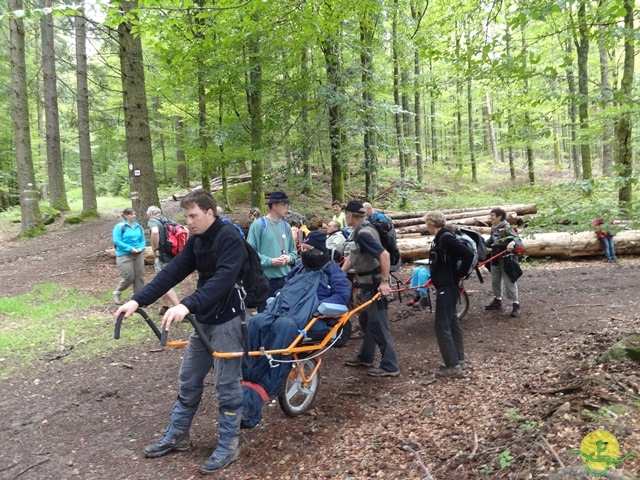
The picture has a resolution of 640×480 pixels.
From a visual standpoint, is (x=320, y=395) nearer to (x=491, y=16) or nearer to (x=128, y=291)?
(x=491, y=16)

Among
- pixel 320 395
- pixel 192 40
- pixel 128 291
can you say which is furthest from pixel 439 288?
pixel 128 291

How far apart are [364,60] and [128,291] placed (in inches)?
423

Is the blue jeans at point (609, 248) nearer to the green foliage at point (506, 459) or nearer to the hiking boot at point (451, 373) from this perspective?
the hiking boot at point (451, 373)

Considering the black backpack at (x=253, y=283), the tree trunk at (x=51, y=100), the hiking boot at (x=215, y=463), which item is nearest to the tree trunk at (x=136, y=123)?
the black backpack at (x=253, y=283)

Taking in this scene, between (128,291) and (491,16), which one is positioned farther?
(128,291)

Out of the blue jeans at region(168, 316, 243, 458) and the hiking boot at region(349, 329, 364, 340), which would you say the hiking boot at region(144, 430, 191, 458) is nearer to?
the blue jeans at region(168, 316, 243, 458)

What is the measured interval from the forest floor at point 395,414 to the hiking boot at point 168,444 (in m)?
0.08

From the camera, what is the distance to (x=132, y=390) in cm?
532

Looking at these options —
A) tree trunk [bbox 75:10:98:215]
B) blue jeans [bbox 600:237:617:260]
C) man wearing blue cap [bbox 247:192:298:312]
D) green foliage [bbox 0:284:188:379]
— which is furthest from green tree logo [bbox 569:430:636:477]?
tree trunk [bbox 75:10:98:215]

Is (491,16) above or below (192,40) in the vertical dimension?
below

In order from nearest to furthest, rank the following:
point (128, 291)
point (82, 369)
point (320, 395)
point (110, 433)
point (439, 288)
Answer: point (110, 433)
point (320, 395)
point (439, 288)
point (82, 369)
point (128, 291)

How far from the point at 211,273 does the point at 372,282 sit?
2.46 metres

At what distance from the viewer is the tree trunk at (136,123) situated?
967 centimetres

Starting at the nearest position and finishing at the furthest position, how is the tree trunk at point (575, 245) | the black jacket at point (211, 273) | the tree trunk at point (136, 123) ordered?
the black jacket at point (211, 273)
the tree trunk at point (136, 123)
the tree trunk at point (575, 245)
